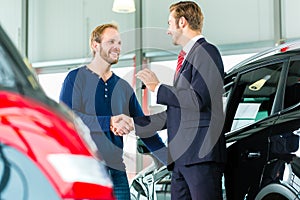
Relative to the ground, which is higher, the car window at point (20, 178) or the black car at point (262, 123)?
the car window at point (20, 178)

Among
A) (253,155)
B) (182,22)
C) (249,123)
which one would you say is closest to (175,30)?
(182,22)

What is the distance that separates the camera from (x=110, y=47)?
3.10m

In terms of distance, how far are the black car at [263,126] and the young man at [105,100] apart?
0.36m

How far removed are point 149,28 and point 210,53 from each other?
6.86 m

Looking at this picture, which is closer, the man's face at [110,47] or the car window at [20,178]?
the car window at [20,178]

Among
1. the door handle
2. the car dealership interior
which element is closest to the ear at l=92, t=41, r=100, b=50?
the door handle

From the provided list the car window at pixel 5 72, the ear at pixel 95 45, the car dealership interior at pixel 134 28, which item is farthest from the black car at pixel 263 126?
the car dealership interior at pixel 134 28

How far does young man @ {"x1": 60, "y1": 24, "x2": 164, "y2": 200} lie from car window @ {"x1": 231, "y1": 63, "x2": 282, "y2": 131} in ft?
1.54

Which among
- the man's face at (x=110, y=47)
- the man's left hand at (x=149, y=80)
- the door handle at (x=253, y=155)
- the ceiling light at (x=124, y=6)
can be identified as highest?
the ceiling light at (x=124, y=6)

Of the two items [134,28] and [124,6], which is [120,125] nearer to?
[124,6]

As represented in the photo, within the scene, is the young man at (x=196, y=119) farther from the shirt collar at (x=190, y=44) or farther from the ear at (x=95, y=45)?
the ear at (x=95, y=45)

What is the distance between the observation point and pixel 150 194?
3445 millimetres

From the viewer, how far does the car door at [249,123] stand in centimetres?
265

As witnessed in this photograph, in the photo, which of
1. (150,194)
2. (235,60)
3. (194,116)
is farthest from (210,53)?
(235,60)
